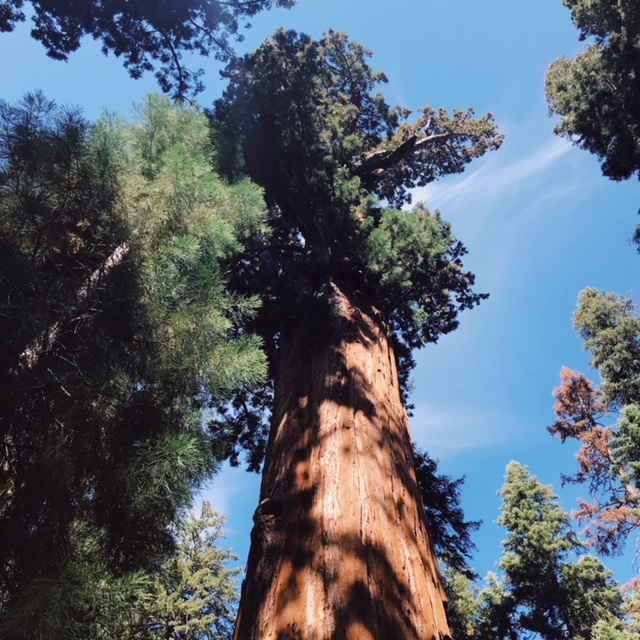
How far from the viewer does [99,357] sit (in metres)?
3.32

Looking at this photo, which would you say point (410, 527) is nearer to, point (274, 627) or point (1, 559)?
point (274, 627)

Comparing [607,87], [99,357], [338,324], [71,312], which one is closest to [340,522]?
[99,357]

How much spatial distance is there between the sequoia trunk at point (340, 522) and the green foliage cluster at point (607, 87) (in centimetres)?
775

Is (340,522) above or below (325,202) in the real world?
below

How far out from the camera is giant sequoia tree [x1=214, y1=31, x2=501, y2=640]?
9.80 feet

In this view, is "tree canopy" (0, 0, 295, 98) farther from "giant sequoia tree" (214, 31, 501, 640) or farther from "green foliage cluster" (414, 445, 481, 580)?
"green foliage cluster" (414, 445, 481, 580)

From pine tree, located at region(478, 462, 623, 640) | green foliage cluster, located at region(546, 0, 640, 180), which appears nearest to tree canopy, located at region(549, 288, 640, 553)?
pine tree, located at region(478, 462, 623, 640)

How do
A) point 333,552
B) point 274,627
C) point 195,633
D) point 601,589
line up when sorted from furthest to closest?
point 601,589 → point 195,633 → point 333,552 → point 274,627

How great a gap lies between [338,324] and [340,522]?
2.74 meters

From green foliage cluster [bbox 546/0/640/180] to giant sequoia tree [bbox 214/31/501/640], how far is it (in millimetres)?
2822

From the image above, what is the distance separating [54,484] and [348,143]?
7862 millimetres

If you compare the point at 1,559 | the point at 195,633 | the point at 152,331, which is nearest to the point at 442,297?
the point at 152,331

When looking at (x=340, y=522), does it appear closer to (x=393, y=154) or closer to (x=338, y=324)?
(x=338, y=324)

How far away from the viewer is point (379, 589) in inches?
113
